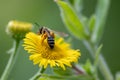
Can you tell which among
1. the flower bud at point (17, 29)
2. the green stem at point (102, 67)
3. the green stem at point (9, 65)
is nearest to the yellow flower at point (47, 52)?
the green stem at point (9, 65)

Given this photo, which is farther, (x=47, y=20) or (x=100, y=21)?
(x=47, y=20)

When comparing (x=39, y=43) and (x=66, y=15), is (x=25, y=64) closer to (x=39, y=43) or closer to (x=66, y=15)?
(x=66, y=15)

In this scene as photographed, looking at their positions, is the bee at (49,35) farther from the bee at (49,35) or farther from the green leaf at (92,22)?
the green leaf at (92,22)

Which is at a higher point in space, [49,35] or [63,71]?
[49,35]

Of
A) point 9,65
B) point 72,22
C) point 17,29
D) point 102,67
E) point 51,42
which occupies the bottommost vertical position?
point 9,65

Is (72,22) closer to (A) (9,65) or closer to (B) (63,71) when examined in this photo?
(B) (63,71)

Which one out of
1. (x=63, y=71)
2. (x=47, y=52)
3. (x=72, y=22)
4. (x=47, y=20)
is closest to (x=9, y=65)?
(x=47, y=52)

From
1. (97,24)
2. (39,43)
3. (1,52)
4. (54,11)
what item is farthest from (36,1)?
(39,43)
